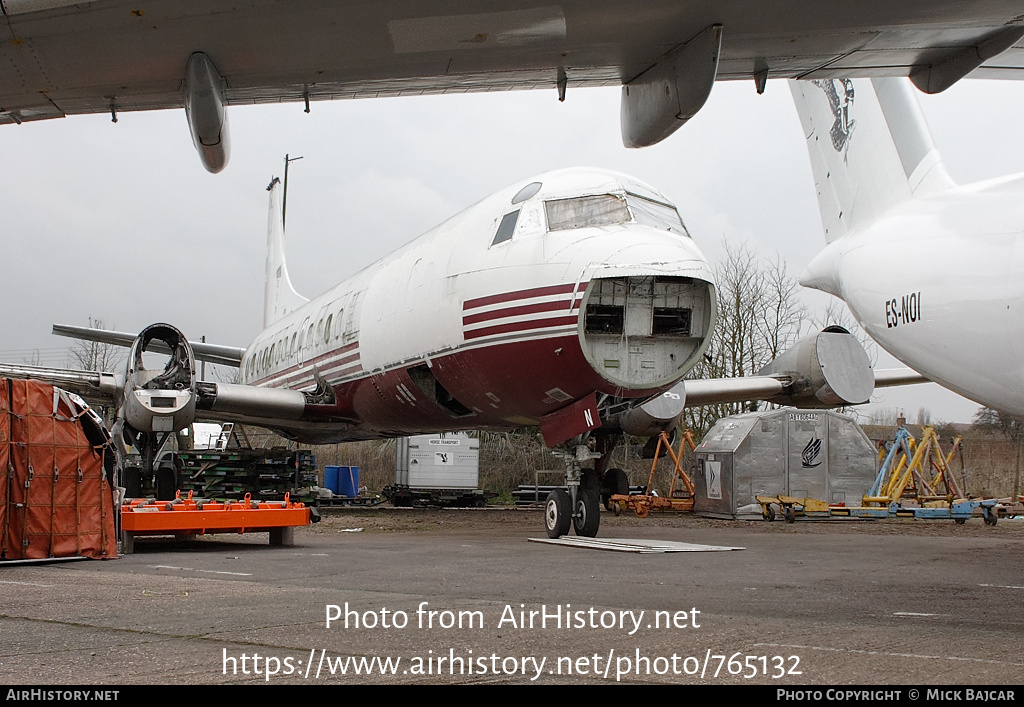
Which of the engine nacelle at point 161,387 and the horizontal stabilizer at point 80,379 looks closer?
the engine nacelle at point 161,387

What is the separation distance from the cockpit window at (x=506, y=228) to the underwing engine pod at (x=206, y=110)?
6439 millimetres

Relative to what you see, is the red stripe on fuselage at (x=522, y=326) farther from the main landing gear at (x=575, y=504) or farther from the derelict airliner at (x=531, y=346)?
the main landing gear at (x=575, y=504)

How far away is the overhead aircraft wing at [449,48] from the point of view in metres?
3.74

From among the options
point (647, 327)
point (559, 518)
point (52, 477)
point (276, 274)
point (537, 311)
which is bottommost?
point (559, 518)

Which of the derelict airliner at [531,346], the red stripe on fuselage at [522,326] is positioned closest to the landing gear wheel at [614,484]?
the derelict airliner at [531,346]

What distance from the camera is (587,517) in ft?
35.4

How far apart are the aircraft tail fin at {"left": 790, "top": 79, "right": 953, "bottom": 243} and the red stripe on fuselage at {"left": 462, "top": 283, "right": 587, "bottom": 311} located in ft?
8.73

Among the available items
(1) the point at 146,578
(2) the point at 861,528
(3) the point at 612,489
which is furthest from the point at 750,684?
(3) the point at 612,489

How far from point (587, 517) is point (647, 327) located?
2.40m

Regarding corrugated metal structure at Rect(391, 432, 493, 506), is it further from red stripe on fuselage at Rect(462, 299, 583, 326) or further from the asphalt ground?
the asphalt ground

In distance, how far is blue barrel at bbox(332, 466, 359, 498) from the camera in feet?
85.8

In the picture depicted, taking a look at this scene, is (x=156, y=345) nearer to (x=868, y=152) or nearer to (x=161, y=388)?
(x=161, y=388)

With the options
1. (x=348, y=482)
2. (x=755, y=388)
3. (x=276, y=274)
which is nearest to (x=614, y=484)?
(x=755, y=388)
